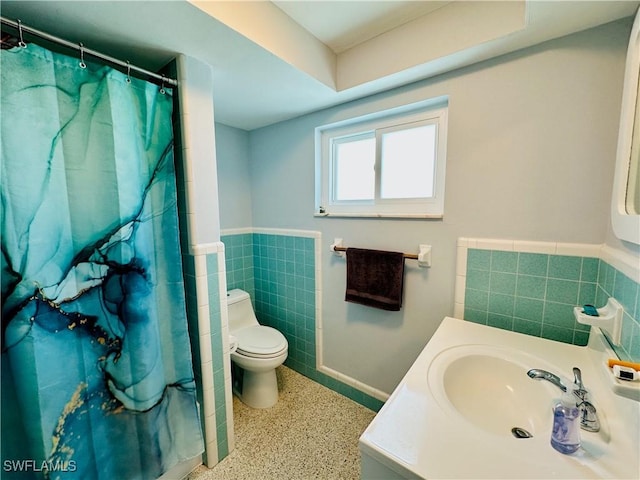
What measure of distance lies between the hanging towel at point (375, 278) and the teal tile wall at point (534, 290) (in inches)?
14.2

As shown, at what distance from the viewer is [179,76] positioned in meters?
1.17

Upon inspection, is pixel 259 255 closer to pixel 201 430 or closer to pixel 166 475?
pixel 201 430

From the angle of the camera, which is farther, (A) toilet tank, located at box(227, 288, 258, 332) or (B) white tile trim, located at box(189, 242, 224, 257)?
(A) toilet tank, located at box(227, 288, 258, 332)

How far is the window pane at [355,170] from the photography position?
1.75 metres

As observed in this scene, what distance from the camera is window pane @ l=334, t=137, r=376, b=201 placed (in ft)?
5.75

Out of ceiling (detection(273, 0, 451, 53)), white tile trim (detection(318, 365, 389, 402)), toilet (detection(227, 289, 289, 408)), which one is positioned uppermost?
ceiling (detection(273, 0, 451, 53))

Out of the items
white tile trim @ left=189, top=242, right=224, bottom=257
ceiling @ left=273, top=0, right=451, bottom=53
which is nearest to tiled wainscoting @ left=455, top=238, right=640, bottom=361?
ceiling @ left=273, top=0, right=451, bottom=53

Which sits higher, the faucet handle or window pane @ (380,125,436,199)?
window pane @ (380,125,436,199)

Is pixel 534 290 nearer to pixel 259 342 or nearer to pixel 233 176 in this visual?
pixel 259 342

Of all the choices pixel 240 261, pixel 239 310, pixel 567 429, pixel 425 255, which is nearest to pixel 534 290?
pixel 425 255

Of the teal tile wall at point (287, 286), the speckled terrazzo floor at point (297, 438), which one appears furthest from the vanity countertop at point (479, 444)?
the teal tile wall at point (287, 286)

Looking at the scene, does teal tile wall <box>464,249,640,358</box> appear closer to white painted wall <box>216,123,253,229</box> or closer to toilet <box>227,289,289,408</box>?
toilet <box>227,289,289,408</box>

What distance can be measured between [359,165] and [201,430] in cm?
→ 179

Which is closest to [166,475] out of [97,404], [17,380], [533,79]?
[97,404]
